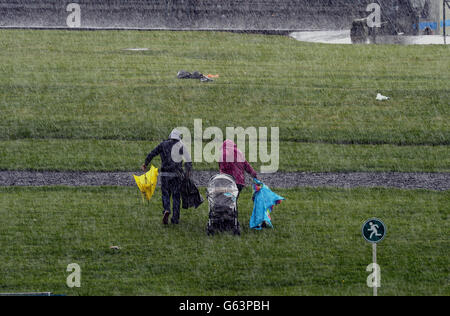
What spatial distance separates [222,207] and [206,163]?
23.2ft

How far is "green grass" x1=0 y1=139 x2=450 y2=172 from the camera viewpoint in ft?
61.6

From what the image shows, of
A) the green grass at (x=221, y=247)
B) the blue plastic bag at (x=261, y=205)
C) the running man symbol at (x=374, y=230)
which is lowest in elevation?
the green grass at (x=221, y=247)

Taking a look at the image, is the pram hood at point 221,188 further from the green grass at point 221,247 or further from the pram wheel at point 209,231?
the green grass at point 221,247

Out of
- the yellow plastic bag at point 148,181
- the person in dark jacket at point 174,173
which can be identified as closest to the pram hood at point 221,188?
the person in dark jacket at point 174,173

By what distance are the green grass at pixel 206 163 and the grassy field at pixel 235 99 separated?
0.11 ft

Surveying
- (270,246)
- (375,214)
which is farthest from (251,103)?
(270,246)

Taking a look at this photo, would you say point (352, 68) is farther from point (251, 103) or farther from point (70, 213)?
point (70, 213)

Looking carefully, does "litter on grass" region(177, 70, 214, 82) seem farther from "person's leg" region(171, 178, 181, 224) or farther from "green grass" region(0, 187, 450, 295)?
"person's leg" region(171, 178, 181, 224)

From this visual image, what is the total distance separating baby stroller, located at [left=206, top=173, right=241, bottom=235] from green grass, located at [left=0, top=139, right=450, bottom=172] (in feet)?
19.8

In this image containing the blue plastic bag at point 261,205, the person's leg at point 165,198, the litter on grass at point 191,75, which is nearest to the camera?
the blue plastic bag at point 261,205

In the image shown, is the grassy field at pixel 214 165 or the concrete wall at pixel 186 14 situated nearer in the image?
the grassy field at pixel 214 165

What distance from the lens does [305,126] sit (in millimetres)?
23297

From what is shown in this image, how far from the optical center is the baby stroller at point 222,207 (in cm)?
1263

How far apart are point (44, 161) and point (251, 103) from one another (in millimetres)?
8890
